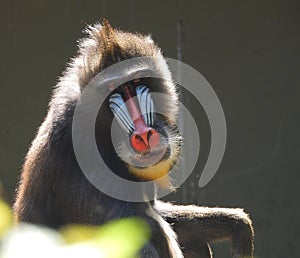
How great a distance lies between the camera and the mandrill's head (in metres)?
3.82

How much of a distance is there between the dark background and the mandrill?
3.16m

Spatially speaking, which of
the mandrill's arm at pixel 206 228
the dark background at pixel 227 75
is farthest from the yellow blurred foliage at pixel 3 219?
the dark background at pixel 227 75

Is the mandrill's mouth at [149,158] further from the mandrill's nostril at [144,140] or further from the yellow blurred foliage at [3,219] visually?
the yellow blurred foliage at [3,219]

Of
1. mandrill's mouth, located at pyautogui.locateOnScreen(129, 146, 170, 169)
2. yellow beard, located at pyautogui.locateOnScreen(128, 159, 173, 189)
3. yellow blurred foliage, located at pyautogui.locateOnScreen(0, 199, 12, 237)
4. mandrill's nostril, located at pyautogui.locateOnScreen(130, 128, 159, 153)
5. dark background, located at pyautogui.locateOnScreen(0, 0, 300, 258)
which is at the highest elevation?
yellow blurred foliage, located at pyautogui.locateOnScreen(0, 199, 12, 237)

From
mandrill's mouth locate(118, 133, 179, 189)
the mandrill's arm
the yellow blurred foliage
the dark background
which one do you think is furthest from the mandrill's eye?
the dark background

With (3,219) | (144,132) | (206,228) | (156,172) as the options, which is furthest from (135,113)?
(3,219)

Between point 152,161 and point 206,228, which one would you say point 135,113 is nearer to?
point 152,161

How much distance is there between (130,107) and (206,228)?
3.63 ft

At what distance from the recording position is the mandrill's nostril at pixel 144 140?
3.71 metres

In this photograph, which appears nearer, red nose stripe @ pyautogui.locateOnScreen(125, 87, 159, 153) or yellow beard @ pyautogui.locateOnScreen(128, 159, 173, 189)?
red nose stripe @ pyautogui.locateOnScreen(125, 87, 159, 153)

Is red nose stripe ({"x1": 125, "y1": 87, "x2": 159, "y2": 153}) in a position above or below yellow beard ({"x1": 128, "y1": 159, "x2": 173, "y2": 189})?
above

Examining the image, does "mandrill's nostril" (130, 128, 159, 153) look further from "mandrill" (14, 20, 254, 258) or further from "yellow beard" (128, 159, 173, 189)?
"yellow beard" (128, 159, 173, 189)

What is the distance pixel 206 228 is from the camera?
4.55 m

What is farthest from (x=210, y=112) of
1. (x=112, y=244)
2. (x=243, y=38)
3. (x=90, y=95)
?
(x=112, y=244)
